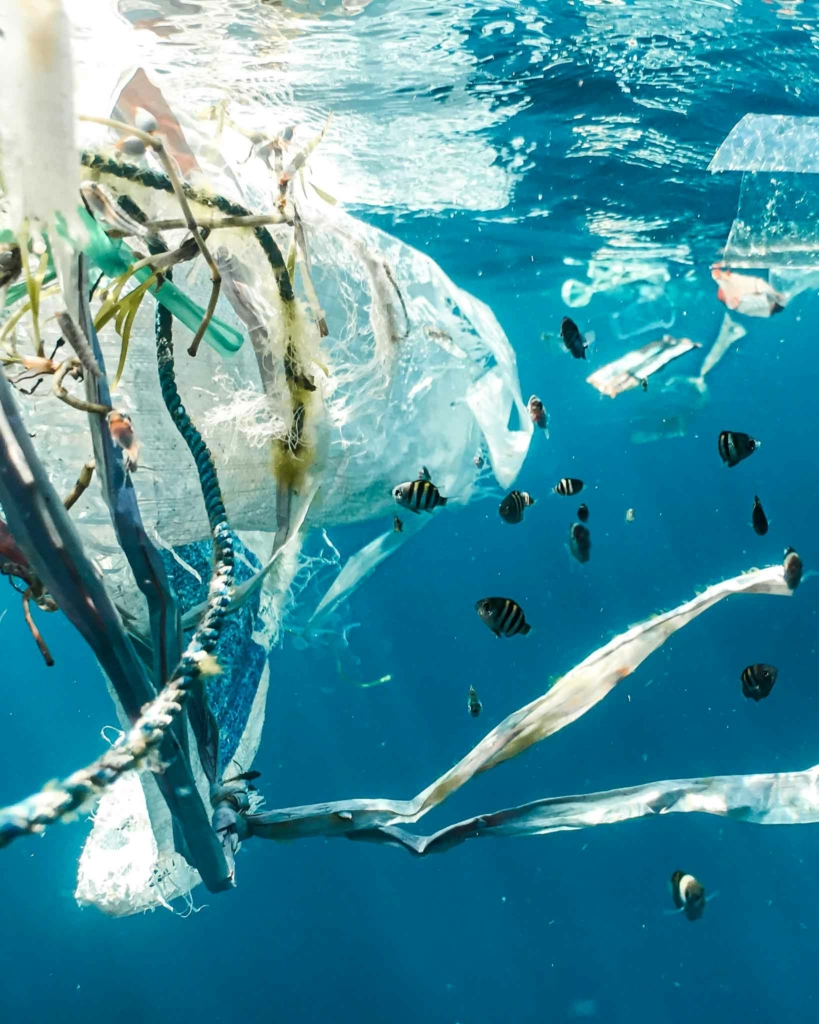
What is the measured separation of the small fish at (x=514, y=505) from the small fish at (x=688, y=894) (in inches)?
148

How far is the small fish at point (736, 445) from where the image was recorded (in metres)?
5.94

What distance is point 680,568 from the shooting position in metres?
57.7

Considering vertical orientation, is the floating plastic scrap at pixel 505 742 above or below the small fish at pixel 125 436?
below

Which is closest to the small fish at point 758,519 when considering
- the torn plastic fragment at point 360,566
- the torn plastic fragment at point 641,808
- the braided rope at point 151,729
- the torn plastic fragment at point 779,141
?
the torn plastic fragment at point 360,566

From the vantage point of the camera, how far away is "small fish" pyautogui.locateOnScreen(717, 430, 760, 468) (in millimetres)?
5938

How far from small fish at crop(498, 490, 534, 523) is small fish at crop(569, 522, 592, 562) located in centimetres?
73

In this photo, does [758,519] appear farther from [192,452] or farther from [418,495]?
[192,452]

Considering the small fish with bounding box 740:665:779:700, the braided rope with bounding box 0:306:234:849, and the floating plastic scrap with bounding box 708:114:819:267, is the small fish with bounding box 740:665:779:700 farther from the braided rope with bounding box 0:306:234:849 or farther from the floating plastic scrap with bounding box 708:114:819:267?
the floating plastic scrap with bounding box 708:114:819:267

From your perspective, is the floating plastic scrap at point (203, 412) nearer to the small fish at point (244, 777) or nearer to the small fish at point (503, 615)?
the small fish at point (244, 777)

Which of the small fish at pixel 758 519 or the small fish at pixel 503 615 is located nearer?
the small fish at pixel 503 615

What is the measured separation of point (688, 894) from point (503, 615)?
347cm

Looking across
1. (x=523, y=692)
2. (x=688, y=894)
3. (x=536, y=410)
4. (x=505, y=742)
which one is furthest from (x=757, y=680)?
(x=523, y=692)

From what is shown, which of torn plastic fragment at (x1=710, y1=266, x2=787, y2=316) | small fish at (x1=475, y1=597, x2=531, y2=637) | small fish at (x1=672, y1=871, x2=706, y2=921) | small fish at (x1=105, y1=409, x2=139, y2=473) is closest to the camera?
small fish at (x1=105, y1=409, x2=139, y2=473)

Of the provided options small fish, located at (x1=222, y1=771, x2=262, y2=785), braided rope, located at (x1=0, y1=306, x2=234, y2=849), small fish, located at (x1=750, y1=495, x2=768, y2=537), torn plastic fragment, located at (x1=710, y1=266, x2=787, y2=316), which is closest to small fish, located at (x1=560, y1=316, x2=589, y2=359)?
small fish, located at (x1=750, y1=495, x2=768, y2=537)
